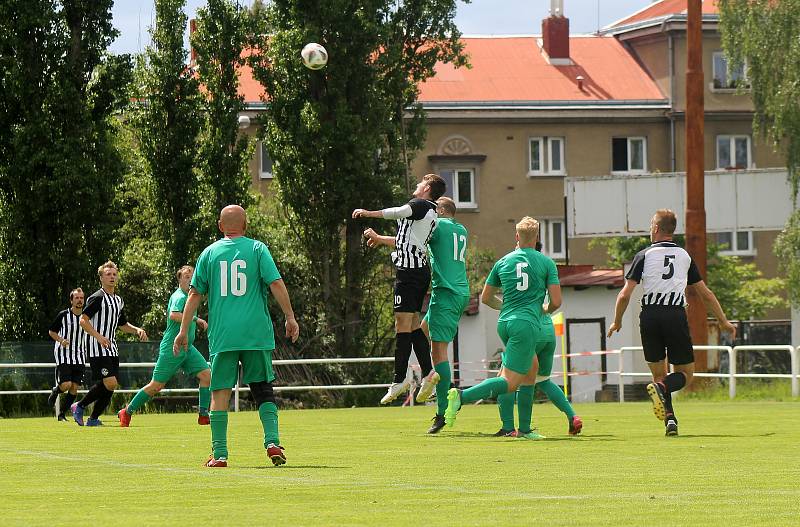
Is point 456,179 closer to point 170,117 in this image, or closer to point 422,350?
point 170,117

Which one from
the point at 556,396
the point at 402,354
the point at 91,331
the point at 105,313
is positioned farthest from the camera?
the point at 105,313

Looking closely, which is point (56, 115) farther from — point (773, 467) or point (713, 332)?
point (773, 467)

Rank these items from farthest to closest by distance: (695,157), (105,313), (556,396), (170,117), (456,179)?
(456,179) < (170,117) < (695,157) < (105,313) < (556,396)

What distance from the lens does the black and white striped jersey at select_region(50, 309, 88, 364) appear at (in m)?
22.3

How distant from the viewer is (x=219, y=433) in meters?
11.6

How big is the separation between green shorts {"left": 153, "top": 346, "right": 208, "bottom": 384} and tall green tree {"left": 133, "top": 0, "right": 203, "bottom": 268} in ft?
62.9

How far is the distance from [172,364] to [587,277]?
32.4m

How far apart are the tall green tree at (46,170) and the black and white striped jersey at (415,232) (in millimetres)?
21108

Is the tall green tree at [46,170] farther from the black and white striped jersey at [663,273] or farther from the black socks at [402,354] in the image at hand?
the black and white striped jersey at [663,273]

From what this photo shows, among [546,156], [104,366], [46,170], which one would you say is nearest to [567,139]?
[546,156]

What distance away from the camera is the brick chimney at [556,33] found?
69.3m

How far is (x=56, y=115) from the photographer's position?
35.6m

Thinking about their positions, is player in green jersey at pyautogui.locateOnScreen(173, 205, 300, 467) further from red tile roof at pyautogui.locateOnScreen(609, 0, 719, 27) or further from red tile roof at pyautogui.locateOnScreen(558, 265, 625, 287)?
red tile roof at pyautogui.locateOnScreen(609, 0, 719, 27)

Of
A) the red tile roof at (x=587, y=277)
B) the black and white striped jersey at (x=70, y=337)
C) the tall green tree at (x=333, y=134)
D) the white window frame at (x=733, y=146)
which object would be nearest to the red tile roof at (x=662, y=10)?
the white window frame at (x=733, y=146)
